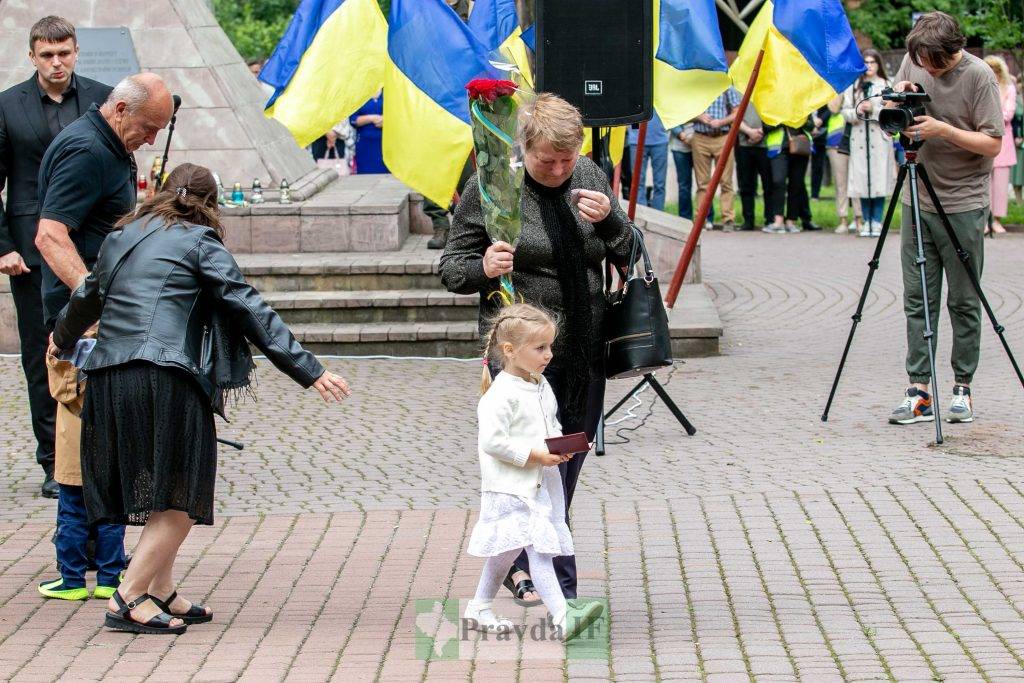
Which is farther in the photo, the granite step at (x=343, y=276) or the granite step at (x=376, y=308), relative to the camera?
the granite step at (x=343, y=276)

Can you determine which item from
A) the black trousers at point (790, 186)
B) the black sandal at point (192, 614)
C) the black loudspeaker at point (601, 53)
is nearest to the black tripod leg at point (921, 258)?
the black loudspeaker at point (601, 53)

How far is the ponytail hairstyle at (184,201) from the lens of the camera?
5.42 meters

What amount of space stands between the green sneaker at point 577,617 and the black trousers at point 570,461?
0.25 feet

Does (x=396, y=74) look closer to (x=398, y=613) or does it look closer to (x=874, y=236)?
(x=398, y=613)

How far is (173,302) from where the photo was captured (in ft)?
17.4

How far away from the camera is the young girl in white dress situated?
502 centimetres

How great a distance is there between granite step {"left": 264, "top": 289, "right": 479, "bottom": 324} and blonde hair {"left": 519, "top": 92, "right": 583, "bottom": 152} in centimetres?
633

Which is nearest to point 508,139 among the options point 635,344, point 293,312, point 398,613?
point 635,344

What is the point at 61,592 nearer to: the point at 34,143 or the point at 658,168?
the point at 34,143

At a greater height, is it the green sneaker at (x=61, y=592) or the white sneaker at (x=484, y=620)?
the white sneaker at (x=484, y=620)

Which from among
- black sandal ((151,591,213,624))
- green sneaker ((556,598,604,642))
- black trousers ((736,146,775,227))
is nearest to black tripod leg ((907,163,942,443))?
green sneaker ((556,598,604,642))

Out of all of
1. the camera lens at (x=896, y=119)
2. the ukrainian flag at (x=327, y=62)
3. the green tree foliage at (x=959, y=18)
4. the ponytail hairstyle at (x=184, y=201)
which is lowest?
the ponytail hairstyle at (x=184, y=201)

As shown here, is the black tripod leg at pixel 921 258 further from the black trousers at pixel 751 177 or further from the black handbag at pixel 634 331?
the black trousers at pixel 751 177

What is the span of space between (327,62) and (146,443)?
394 centimetres
